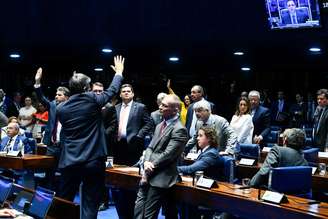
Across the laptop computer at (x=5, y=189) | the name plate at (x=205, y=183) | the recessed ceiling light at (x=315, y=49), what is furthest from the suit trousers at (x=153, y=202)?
the recessed ceiling light at (x=315, y=49)

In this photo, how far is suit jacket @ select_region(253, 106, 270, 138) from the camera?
270 inches

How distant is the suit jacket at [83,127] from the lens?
4078 millimetres

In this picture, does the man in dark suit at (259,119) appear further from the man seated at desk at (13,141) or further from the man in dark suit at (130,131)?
the man seated at desk at (13,141)

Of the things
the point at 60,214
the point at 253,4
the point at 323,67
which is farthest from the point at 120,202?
the point at 323,67

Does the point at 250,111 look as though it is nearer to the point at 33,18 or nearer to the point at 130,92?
the point at 130,92

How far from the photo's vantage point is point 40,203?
305cm

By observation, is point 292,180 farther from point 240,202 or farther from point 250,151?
point 250,151

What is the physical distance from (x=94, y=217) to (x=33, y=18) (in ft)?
24.9

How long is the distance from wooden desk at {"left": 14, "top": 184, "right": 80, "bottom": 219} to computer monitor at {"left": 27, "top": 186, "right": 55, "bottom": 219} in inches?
3.1

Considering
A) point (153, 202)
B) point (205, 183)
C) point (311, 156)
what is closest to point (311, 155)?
point (311, 156)

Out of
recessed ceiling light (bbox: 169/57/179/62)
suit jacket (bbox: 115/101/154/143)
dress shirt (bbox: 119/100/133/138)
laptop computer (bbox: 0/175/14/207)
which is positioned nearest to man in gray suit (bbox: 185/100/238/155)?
suit jacket (bbox: 115/101/154/143)

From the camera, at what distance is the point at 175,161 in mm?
4062

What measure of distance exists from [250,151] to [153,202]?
76.6 inches

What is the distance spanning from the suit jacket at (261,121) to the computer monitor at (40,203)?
4.18m
